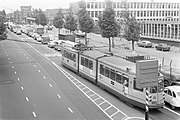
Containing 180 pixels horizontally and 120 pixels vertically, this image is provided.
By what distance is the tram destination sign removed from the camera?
49.6 feet

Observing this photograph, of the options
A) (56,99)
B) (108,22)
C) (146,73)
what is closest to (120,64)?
(146,73)

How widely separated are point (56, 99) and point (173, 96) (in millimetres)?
8849

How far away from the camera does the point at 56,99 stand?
21.4 m

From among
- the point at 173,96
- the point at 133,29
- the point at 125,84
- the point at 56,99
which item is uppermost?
the point at 133,29

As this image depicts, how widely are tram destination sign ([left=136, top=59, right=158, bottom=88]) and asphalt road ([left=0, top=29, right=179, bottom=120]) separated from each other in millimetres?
3013

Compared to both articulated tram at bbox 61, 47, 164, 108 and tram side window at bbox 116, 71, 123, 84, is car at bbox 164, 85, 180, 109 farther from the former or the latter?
tram side window at bbox 116, 71, 123, 84

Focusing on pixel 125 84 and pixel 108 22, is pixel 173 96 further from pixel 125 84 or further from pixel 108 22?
pixel 108 22

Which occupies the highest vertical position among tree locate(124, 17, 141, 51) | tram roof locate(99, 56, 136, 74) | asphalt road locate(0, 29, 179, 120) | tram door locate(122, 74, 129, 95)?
tree locate(124, 17, 141, 51)

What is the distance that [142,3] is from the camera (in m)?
92.1

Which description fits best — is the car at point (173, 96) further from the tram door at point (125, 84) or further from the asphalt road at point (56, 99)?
the tram door at point (125, 84)

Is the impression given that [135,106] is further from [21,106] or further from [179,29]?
[179,29]

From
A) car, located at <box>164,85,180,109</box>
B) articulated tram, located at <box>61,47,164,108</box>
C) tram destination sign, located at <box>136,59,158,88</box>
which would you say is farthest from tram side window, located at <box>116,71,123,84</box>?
tram destination sign, located at <box>136,59,158,88</box>

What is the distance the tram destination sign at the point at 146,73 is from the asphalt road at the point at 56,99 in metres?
3.01

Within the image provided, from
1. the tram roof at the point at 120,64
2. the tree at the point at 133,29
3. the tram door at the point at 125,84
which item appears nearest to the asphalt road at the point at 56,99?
the tram door at the point at 125,84
